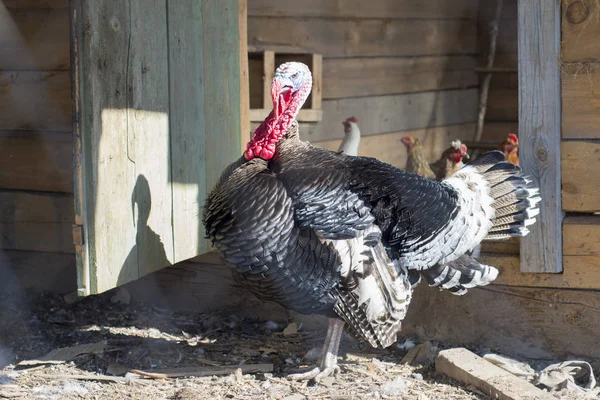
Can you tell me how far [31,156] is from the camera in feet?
14.9

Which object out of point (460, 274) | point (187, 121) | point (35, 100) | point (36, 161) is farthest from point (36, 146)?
point (460, 274)

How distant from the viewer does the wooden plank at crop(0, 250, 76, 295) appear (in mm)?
4750

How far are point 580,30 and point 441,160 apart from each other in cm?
238

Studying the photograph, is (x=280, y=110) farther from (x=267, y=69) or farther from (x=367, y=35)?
(x=367, y=35)

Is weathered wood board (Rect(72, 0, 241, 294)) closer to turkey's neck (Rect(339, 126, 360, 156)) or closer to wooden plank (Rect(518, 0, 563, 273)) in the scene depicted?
turkey's neck (Rect(339, 126, 360, 156))

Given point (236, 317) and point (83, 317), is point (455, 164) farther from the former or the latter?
point (83, 317)

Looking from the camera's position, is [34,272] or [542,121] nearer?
[542,121]

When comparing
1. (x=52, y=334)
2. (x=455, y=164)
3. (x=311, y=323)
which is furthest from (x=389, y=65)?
(x=52, y=334)

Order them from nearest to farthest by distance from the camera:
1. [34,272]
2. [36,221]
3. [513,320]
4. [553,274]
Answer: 1. [553,274]
2. [513,320]
3. [36,221]
4. [34,272]

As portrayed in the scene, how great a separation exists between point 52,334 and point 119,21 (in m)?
1.80

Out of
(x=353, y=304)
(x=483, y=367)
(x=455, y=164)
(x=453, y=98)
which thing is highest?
(x=453, y=98)

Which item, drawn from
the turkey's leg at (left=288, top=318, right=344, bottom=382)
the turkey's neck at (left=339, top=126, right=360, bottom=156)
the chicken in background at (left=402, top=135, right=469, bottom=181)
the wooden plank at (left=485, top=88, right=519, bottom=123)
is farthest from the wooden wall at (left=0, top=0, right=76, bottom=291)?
the wooden plank at (left=485, top=88, right=519, bottom=123)

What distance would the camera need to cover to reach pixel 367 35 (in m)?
6.49

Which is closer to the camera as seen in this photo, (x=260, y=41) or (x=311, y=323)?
(x=311, y=323)
